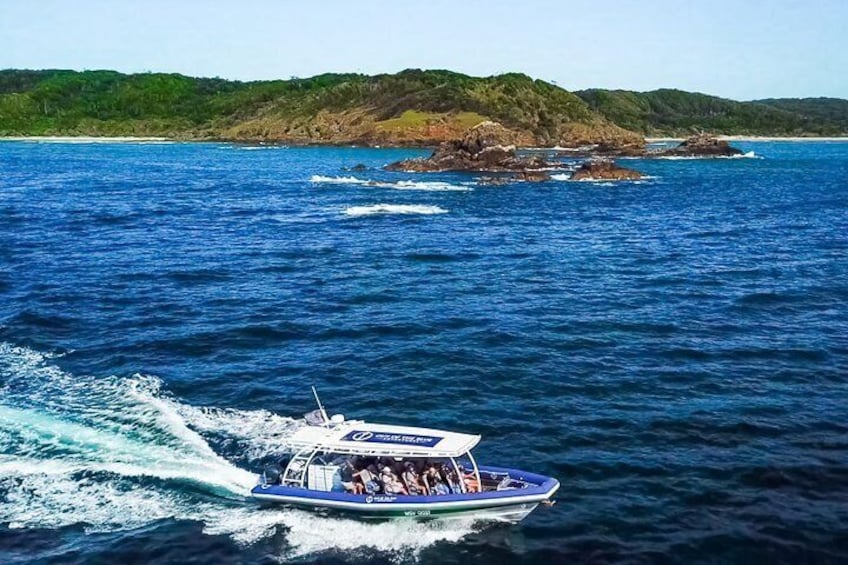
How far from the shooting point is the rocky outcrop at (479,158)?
150 m

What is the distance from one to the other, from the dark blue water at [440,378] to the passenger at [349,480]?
3.78 ft

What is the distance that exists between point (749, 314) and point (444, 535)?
3013cm

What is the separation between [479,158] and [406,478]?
13029 centimetres

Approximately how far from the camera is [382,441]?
26141 millimetres

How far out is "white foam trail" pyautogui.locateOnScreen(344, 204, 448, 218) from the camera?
92581 millimetres

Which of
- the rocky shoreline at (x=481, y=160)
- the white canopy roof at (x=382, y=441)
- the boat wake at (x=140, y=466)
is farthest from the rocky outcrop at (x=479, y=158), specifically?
the white canopy roof at (x=382, y=441)

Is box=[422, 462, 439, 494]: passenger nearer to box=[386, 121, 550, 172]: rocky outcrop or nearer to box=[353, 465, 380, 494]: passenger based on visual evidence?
box=[353, 465, 380, 494]: passenger

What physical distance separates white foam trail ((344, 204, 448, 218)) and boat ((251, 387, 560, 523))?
64.7 m

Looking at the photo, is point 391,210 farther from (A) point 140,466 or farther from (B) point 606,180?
(A) point 140,466

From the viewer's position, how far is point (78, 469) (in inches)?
1183

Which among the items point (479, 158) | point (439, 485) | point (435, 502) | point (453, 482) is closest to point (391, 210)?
point (479, 158)

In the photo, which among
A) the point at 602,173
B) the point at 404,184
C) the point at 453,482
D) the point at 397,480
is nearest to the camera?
the point at 453,482

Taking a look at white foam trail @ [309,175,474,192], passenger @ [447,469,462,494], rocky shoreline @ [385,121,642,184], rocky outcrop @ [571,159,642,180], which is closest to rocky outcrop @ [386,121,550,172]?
rocky shoreline @ [385,121,642,184]

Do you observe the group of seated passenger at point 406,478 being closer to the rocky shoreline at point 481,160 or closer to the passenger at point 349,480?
the passenger at point 349,480
